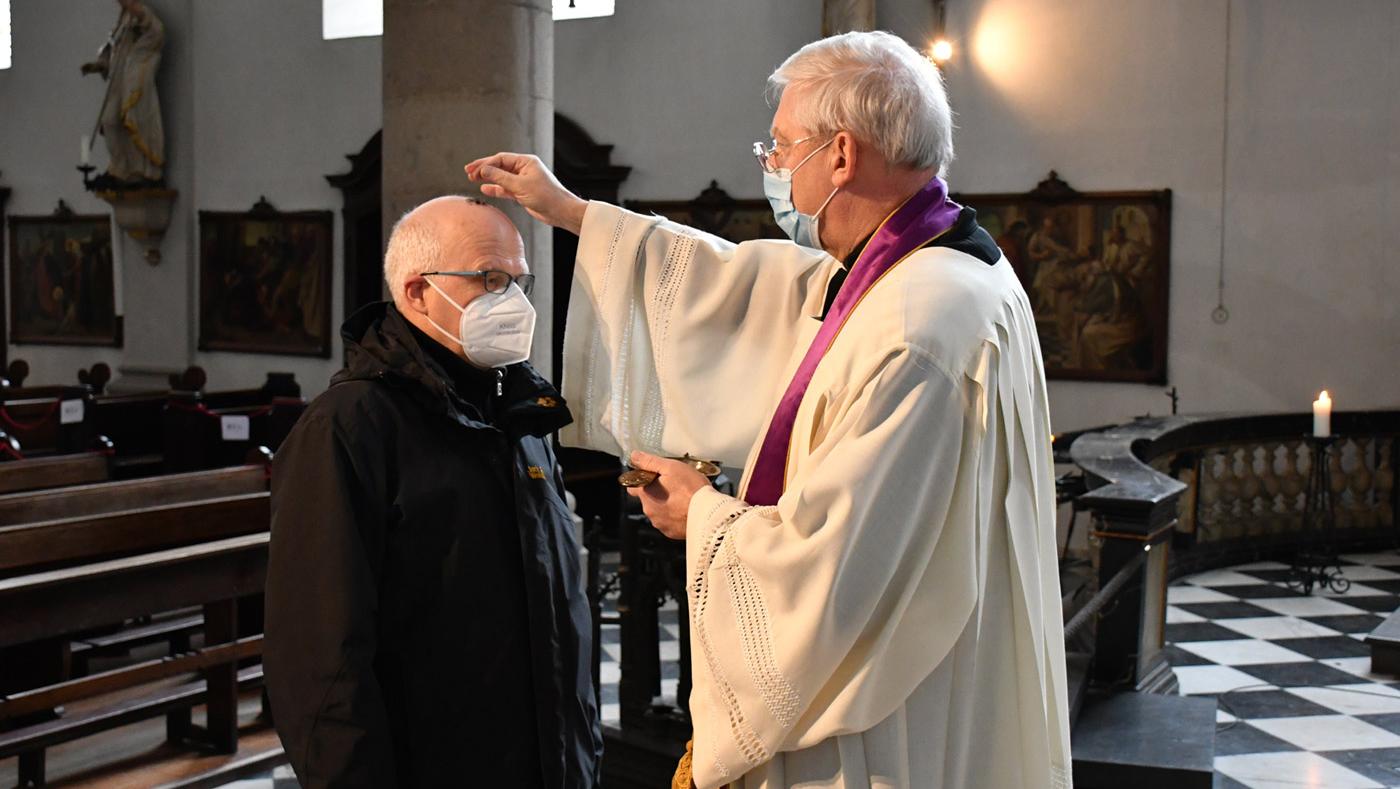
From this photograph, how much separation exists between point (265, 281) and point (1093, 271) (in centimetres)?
818

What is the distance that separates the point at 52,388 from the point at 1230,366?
9.36 m

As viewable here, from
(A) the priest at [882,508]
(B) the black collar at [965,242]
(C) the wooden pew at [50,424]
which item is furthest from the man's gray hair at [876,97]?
(C) the wooden pew at [50,424]

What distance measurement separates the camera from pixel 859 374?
5.92ft

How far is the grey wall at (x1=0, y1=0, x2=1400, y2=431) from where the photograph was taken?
9516 mm

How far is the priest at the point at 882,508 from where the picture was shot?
176 cm

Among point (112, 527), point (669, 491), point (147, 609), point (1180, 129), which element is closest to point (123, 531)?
point (112, 527)

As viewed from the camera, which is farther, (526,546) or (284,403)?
(284,403)

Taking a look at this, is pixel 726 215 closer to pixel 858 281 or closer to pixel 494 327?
pixel 494 327

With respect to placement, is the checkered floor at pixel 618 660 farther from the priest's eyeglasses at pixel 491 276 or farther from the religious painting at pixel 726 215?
the religious painting at pixel 726 215

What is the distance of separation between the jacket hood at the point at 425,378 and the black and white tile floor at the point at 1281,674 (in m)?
2.96

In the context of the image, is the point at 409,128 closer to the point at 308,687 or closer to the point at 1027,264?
the point at 308,687

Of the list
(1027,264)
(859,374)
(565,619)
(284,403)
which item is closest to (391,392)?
(565,619)

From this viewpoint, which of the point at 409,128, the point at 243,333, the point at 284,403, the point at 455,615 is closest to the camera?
the point at 455,615

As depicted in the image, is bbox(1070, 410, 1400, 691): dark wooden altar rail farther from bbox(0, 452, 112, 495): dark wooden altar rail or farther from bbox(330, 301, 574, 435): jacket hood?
bbox(0, 452, 112, 495): dark wooden altar rail
